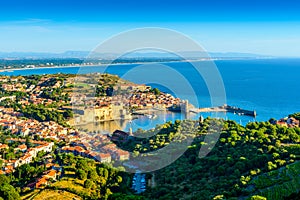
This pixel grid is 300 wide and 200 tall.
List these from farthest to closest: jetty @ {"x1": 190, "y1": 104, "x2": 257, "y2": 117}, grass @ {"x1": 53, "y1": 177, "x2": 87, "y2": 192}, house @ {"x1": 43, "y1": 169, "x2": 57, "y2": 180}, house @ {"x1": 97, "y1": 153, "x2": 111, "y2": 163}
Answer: jetty @ {"x1": 190, "y1": 104, "x2": 257, "y2": 117}
house @ {"x1": 97, "y1": 153, "x2": 111, "y2": 163}
house @ {"x1": 43, "y1": 169, "x2": 57, "y2": 180}
grass @ {"x1": 53, "y1": 177, "x2": 87, "y2": 192}

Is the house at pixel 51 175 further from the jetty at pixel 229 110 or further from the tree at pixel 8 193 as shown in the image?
the jetty at pixel 229 110

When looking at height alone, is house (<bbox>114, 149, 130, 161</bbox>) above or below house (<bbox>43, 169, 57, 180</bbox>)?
above

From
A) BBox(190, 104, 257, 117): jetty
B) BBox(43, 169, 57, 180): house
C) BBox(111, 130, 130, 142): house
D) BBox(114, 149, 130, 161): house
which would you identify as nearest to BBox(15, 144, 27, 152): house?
BBox(111, 130, 130, 142): house

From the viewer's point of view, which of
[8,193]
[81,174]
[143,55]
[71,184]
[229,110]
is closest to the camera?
[8,193]

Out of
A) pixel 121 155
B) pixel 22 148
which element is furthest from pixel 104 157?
pixel 22 148

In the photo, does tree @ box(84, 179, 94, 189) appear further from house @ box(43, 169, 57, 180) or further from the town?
house @ box(43, 169, 57, 180)

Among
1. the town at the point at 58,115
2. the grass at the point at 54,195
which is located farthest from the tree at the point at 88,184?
the town at the point at 58,115

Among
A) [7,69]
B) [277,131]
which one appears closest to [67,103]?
[277,131]

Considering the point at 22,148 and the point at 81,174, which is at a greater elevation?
the point at 81,174

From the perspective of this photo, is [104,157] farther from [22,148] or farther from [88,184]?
[22,148]
